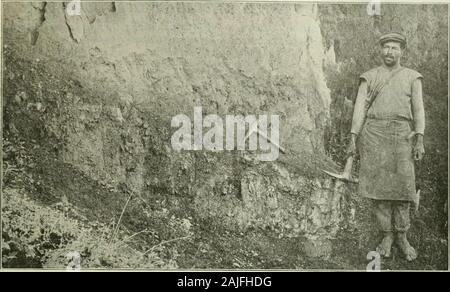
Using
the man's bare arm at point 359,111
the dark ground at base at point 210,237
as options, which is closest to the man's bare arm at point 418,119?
the man's bare arm at point 359,111

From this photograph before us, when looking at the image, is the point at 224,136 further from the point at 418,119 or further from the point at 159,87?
the point at 418,119

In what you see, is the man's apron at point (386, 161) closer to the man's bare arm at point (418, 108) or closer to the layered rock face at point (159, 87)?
the man's bare arm at point (418, 108)

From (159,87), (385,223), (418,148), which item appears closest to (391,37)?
(418,148)

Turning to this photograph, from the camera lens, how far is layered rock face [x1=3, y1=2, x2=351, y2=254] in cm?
439

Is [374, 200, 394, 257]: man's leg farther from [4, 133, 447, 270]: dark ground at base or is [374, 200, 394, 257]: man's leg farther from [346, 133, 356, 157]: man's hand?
[346, 133, 356, 157]: man's hand

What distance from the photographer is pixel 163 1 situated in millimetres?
4418

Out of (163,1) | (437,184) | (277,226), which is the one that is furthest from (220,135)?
(437,184)

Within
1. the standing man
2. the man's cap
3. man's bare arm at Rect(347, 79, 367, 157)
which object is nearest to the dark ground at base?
the standing man

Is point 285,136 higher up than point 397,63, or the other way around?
point 397,63

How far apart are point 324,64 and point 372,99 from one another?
0.47 metres

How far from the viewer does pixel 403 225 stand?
14.6 ft

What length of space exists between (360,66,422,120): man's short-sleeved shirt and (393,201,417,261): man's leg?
0.70 meters

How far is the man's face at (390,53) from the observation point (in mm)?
4438

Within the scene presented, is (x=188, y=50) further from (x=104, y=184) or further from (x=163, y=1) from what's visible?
(x=104, y=184)
